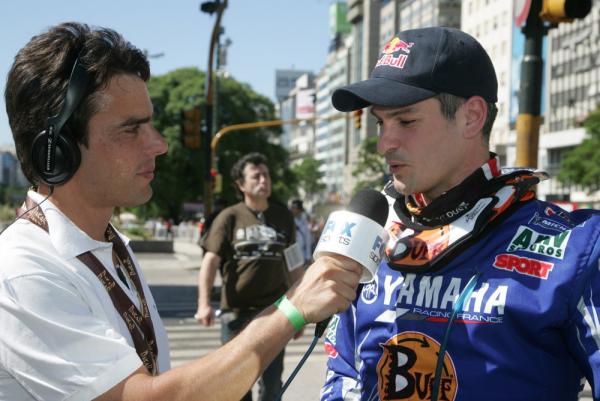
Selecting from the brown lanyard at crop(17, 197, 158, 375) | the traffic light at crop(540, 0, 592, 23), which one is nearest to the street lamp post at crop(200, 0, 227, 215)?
the traffic light at crop(540, 0, 592, 23)

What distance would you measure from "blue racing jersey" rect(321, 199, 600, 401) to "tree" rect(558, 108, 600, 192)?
43.3m

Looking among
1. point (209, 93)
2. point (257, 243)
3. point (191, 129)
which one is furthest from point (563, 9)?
point (191, 129)

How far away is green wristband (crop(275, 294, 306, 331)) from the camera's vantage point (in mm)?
1995

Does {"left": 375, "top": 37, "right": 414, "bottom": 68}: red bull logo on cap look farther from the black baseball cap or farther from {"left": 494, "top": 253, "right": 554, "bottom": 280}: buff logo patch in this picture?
{"left": 494, "top": 253, "right": 554, "bottom": 280}: buff logo patch

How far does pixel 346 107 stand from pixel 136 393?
109 centimetres

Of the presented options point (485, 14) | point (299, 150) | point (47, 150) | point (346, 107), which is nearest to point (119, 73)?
point (47, 150)

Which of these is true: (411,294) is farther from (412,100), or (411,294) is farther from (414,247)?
(412,100)

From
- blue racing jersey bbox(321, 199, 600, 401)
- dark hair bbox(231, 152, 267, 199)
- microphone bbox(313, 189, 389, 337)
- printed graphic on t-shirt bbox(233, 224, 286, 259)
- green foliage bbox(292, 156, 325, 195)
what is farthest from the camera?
green foliage bbox(292, 156, 325, 195)

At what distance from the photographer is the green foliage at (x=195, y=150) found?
50594 millimetres

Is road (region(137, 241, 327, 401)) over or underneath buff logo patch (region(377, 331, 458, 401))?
underneath

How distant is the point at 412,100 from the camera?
2299mm

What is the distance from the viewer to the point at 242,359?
197 cm

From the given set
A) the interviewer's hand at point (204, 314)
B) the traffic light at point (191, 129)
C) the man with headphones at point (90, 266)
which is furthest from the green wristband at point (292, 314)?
the traffic light at point (191, 129)

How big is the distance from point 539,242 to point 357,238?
0.56 m
